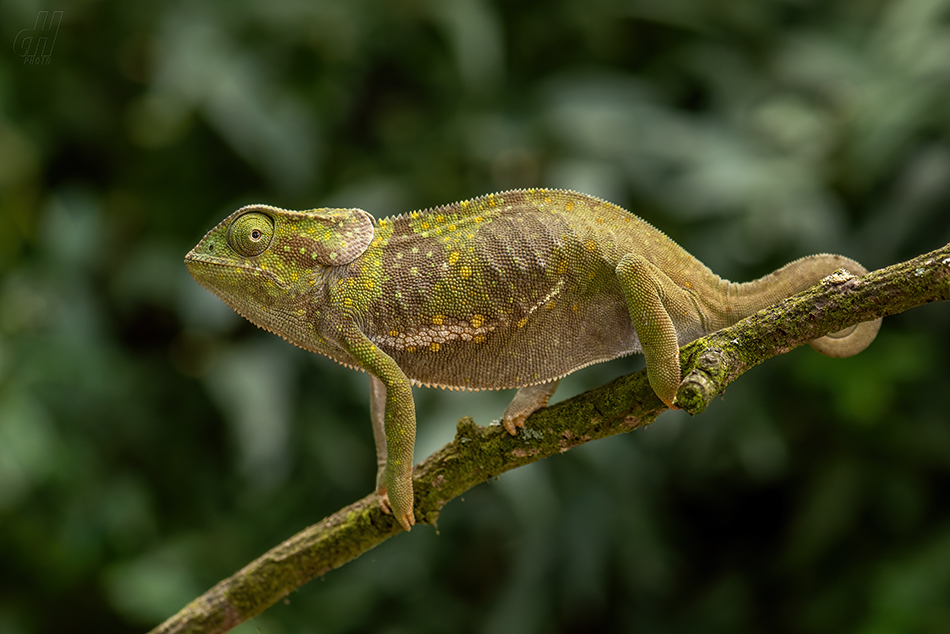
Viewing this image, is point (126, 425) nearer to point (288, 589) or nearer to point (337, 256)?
point (288, 589)

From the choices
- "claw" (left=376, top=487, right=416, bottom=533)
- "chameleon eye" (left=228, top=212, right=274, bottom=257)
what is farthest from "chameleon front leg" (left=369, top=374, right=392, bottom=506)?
"chameleon eye" (left=228, top=212, right=274, bottom=257)

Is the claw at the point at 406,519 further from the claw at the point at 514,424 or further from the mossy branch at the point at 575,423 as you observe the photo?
the claw at the point at 514,424

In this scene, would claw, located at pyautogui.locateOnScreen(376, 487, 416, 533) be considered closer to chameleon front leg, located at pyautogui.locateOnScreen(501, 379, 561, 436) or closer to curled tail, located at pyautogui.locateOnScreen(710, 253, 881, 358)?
chameleon front leg, located at pyautogui.locateOnScreen(501, 379, 561, 436)

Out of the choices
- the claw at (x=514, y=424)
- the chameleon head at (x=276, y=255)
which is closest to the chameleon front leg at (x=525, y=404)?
the claw at (x=514, y=424)

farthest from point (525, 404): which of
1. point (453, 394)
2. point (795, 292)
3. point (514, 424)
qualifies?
point (453, 394)

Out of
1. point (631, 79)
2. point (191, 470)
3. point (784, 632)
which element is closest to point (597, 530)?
point (784, 632)

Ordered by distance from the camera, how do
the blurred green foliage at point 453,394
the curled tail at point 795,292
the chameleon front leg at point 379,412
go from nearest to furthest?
the curled tail at point 795,292 → the chameleon front leg at point 379,412 → the blurred green foliage at point 453,394
